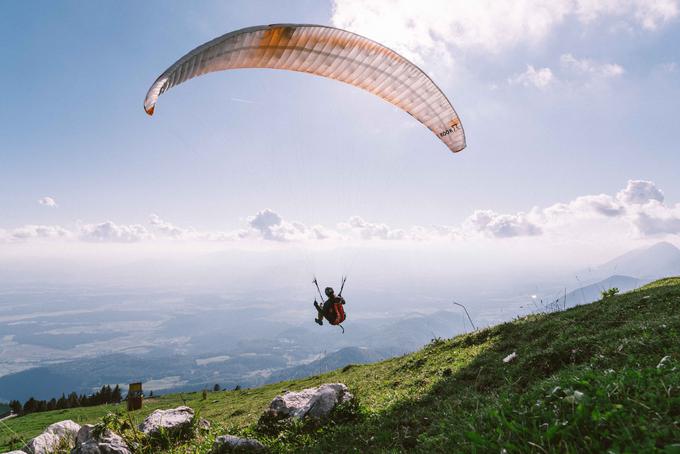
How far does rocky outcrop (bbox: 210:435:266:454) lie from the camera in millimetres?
Answer: 7207

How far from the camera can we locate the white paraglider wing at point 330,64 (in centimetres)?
945

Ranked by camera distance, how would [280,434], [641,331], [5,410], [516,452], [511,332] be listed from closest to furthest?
1. [516,452]
2. [641,331]
3. [280,434]
4. [511,332]
5. [5,410]

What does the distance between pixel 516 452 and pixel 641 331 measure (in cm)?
521

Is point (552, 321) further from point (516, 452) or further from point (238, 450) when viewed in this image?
point (238, 450)

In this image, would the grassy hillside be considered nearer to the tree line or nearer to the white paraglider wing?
the white paraglider wing

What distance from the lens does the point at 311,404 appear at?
329 inches

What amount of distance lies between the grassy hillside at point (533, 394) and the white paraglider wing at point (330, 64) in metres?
8.52

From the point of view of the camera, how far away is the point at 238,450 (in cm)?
722

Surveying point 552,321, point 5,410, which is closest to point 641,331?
point 552,321

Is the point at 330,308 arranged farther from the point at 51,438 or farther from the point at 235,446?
the point at 51,438

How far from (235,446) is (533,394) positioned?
19.6ft

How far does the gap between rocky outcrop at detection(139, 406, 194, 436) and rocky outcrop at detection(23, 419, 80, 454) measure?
2.19 meters

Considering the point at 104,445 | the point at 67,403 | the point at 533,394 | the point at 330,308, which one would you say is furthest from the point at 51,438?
the point at 67,403

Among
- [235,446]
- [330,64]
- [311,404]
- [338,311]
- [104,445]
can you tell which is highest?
[330,64]
